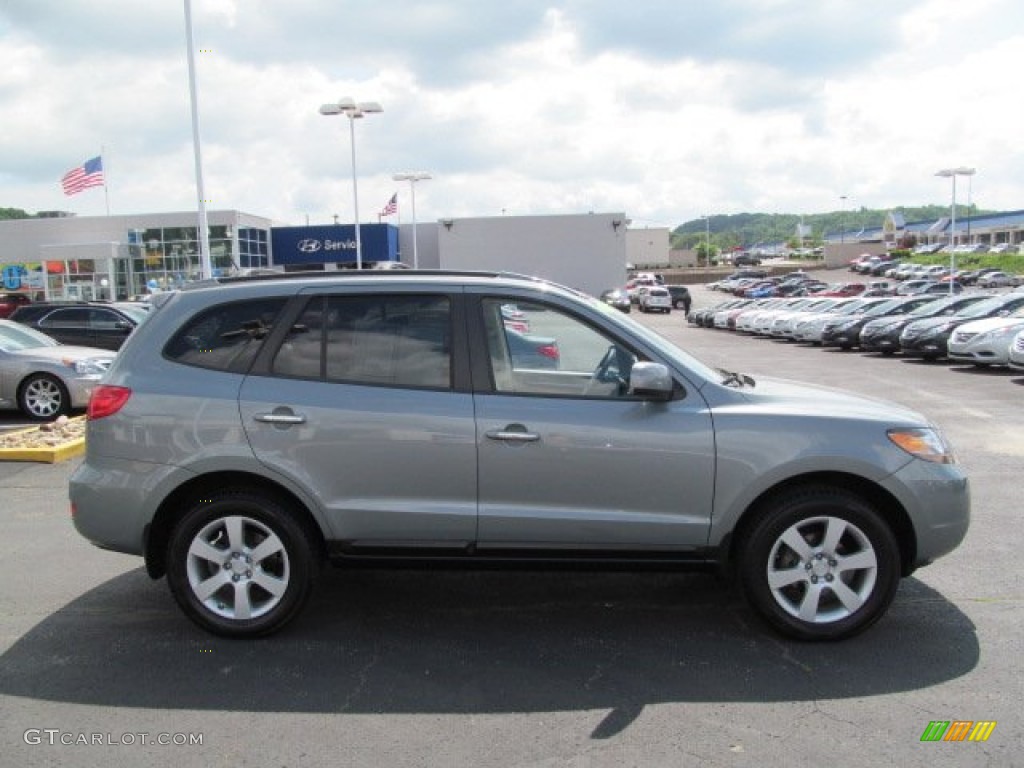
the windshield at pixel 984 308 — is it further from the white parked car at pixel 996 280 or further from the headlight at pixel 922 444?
the white parked car at pixel 996 280

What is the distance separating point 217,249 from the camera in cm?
4872

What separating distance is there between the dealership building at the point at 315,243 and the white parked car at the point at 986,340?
3487cm

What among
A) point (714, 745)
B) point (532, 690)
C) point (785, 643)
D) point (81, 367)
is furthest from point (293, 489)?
point (81, 367)

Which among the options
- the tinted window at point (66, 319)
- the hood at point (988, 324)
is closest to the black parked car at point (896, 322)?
the hood at point (988, 324)

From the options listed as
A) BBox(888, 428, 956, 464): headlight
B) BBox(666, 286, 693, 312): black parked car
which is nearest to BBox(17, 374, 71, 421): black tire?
BBox(888, 428, 956, 464): headlight

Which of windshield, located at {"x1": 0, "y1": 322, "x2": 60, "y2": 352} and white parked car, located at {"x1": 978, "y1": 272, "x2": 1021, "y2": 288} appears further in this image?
white parked car, located at {"x1": 978, "y1": 272, "x2": 1021, "y2": 288}

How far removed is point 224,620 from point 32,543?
2589 mm

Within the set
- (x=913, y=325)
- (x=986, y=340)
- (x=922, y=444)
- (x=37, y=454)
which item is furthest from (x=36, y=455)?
(x=913, y=325)

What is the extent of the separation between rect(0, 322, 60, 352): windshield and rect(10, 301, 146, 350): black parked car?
4.40m

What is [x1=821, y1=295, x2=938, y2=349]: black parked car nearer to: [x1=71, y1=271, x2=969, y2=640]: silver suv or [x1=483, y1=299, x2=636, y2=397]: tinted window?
[x1=71, y1=271, x2=969, y2=640]: silver suv

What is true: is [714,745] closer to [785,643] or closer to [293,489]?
[785,643]

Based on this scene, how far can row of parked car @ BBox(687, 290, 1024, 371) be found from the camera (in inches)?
682

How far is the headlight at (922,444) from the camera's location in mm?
4238

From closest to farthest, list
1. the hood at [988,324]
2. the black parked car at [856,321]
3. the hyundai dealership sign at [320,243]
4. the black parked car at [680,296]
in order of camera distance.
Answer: the hood at [988,324] → the black parked car at [856,321] → the hyundai dealership sign at [320,243] → the black parked car at [680,296]
